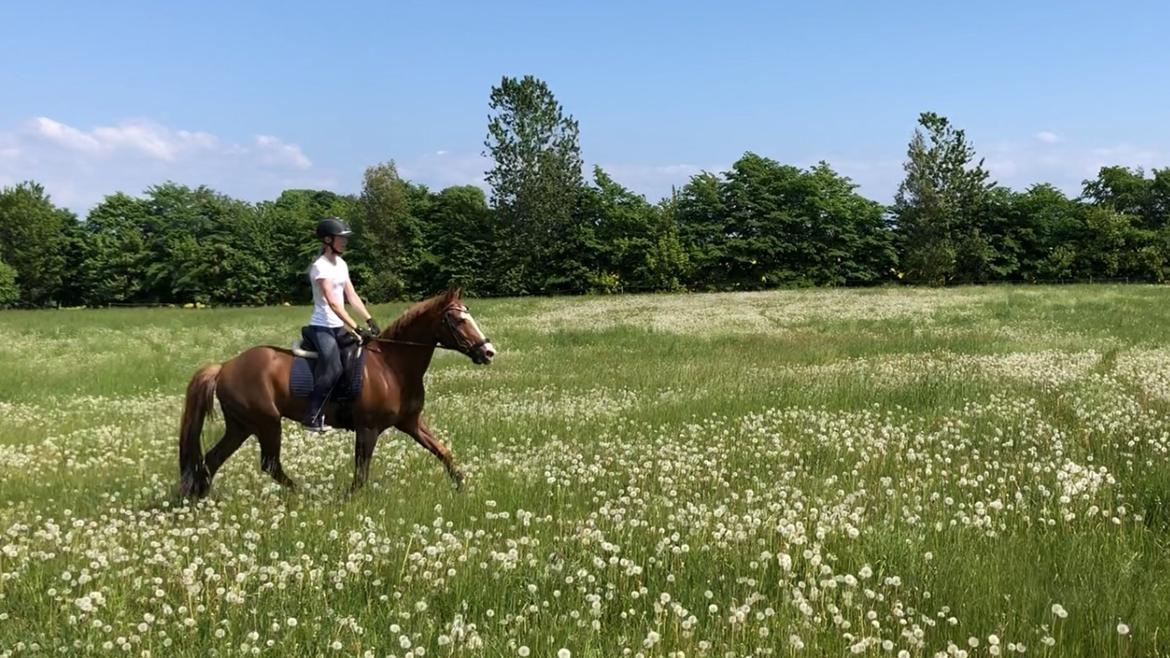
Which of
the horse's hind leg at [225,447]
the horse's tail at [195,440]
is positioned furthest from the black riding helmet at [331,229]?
the horse's hind leg at [225,447]

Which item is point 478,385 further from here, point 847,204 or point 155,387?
point 847,204

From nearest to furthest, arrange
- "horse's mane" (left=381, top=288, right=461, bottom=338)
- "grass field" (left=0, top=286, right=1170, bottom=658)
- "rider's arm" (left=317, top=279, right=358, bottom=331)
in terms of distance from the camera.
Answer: "grass field" (left=0, top=286, right=1170, bottom=658)
"rider's arm" (left=317, top=279, right=358, bottom=331)
"horse's mane" (left=381, top=288, right=461, bottom=338)

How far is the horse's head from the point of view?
917 centimetres

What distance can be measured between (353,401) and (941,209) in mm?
82352

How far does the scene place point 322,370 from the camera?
8938 millimetres

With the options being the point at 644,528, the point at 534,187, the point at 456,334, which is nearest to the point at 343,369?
the point at 456,334

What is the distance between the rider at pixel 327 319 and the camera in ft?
29.2

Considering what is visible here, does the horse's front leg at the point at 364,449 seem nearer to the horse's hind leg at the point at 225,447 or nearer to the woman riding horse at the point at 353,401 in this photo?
the woman riding horse at the point at 353,401

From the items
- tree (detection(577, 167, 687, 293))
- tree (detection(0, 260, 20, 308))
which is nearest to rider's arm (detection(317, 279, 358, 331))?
tree (detection(577, 167, 687, 293))

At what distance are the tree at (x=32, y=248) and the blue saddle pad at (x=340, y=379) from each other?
350 feet

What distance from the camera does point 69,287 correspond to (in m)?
97.6

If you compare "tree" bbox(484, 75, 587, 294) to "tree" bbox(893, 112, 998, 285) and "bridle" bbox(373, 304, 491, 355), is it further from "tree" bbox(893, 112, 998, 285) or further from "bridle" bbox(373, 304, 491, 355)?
"bridle" bbox(373, 304, 491, 355)

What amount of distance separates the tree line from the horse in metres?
76.2

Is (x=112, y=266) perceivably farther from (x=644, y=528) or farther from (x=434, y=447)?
(x=644, y=528)
